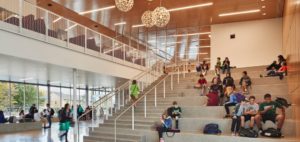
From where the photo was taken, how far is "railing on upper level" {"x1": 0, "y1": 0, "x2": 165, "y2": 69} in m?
8.87

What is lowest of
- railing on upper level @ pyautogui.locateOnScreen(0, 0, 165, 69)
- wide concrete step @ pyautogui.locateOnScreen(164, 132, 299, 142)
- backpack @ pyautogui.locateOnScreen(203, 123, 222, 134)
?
wide concrete step @ pyautogui.locateOnScreen(164, 132, 299, 142)

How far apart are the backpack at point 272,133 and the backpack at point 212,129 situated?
115 centimetres

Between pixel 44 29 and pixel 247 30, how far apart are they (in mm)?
11163

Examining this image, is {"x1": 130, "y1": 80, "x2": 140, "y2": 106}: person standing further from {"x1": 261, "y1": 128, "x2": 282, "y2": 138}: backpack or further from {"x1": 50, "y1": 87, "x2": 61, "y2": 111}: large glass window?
{"x1": 50, "y1": 87, "x2": 61, "y2": 111}: large glass window

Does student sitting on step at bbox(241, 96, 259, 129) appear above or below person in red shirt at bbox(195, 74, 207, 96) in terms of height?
below

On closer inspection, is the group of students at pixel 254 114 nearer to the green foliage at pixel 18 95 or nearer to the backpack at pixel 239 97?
the backpack at pixel 239 97

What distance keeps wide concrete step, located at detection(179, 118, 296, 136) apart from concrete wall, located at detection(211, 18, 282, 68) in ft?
28.6

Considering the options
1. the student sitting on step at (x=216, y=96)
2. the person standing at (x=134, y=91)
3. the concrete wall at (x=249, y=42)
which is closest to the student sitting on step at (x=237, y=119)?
the student sitting on step at (x=216, y=96)

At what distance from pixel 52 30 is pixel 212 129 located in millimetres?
6915

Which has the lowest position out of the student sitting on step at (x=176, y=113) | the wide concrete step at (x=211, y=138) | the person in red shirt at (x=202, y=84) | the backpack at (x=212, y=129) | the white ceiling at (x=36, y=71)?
the wide concrete step at (x=211, y=138)

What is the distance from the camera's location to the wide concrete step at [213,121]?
22.3 feet

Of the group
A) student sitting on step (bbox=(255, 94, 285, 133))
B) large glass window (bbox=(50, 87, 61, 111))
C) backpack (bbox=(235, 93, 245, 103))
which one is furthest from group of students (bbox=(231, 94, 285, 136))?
large glass window (bbox=(50, 87, 61, 111))

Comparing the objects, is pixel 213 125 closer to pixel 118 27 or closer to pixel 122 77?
pixel 122 77

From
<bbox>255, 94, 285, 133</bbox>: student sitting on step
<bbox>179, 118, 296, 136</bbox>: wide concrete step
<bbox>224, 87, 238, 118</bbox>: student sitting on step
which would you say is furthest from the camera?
<bbox>224, 87, 238, 118</bbox>: student sitting on step
